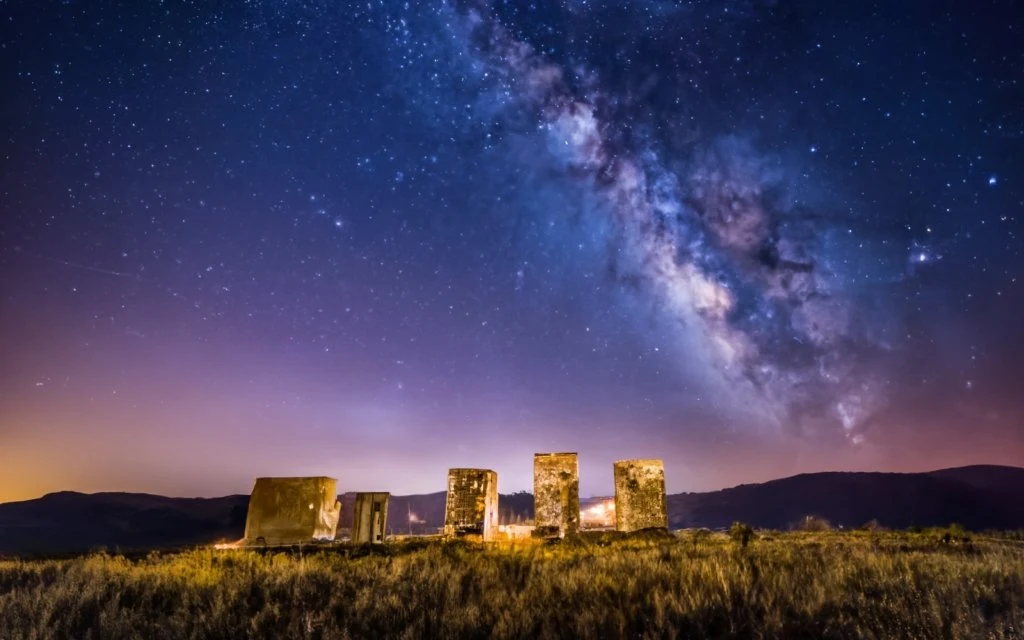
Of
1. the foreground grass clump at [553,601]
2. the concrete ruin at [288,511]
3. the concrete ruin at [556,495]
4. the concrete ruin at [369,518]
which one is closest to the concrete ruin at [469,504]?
the concrete ruin at [556,495]

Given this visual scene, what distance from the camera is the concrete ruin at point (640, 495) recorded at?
13844 mm

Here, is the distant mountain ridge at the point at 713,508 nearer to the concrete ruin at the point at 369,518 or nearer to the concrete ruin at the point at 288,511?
the concrete ruin at the point at 288,511

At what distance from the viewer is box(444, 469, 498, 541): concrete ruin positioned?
45.5 feet

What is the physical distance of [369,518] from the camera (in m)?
15.7

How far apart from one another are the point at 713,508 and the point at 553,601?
4986 inches

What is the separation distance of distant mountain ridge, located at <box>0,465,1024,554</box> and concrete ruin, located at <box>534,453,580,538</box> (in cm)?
4897

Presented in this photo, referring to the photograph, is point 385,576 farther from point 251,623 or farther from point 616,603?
point 616,603

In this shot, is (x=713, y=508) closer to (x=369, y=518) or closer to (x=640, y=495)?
(x=640, y=495)

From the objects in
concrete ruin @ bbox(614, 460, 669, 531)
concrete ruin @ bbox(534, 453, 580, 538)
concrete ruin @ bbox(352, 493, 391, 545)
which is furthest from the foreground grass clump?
concrete ruin @ bbox(352, 493, 391, 545)

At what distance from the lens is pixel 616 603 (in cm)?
504

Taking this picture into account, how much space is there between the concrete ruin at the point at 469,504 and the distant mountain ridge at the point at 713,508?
48759mm

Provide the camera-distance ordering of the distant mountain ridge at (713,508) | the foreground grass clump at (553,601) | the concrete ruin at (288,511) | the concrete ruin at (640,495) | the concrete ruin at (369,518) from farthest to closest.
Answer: the distant mountain ridge at (713,508)
the concrete ruin at (288,511)
the concrete ruin at (369,518)
the concrete ruin at (640,495)
the foreground grass clump at (553,601)

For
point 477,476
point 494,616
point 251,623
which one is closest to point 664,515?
point 477,476

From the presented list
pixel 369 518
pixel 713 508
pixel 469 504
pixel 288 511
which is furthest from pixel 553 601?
pixel 713 508
